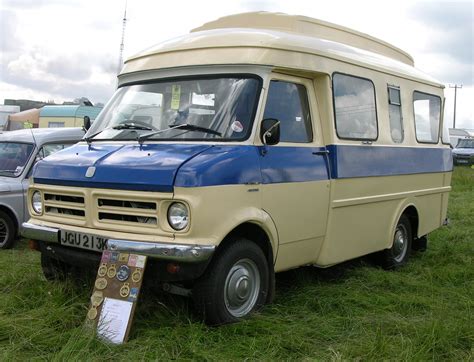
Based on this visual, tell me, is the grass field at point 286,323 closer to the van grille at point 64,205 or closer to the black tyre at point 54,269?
the black tyre at point 54,269

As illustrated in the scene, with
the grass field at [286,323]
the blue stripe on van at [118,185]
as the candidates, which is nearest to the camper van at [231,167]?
the blue stripe on van at [118,185]

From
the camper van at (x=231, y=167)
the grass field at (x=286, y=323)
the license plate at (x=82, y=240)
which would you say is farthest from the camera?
the license plate at (x=82, y=240)

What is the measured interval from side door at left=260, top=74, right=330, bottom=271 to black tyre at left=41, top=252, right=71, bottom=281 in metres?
2.08

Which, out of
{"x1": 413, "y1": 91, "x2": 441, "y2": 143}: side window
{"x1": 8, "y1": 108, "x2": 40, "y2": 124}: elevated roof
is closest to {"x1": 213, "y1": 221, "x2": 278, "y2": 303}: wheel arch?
{"x1": 413, "y1": 91, "x2": 441, "y2": 143}: side window

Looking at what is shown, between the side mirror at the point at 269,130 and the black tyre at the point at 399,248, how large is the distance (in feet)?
10.0

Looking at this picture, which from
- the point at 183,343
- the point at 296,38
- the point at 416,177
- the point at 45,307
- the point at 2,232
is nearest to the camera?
the point at 183,343

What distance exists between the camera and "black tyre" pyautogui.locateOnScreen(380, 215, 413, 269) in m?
7.48

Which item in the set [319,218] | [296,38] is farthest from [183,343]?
[296,38]

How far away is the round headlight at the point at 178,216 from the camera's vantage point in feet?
14.6

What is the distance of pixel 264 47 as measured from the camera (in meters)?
5.32

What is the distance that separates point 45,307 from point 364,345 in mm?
2669

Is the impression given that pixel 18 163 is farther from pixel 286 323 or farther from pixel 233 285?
pixel 286 323

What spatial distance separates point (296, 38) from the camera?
5.70 m

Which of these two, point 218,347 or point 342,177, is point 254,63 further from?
point 218,347
